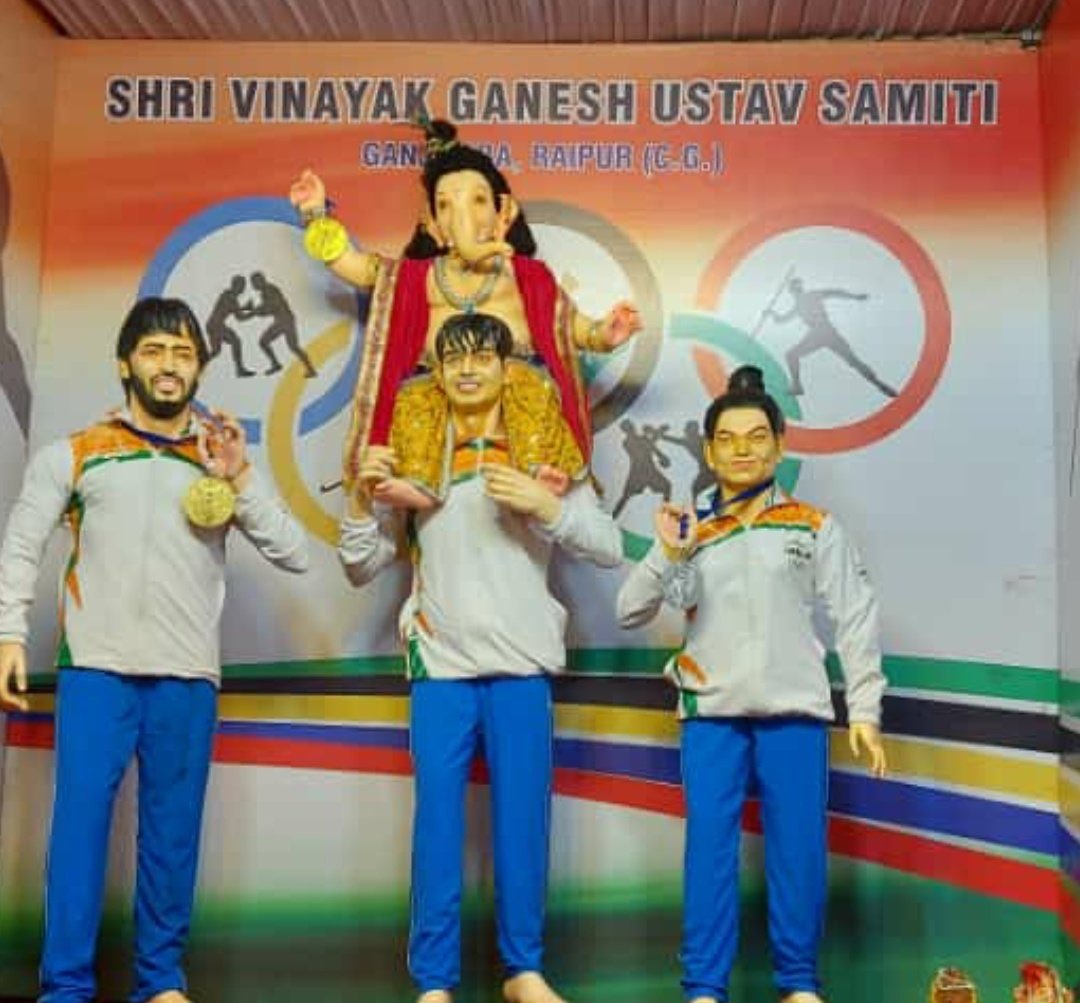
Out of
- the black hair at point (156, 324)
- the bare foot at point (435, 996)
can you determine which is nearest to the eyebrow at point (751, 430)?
the black hair at point (156, 324)

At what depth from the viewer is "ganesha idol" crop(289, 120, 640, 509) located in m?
3.32

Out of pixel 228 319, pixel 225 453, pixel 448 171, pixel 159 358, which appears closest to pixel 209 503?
pixel 225 453

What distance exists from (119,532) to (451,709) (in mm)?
809

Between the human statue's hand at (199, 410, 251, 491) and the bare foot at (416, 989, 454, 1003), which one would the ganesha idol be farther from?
the bare foot at (416, 989, 454, 1003)

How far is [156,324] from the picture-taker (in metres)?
3.03

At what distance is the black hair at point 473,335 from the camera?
306 centimetres

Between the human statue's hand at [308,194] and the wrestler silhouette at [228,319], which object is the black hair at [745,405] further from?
the wrestler silhouette at [228,319]

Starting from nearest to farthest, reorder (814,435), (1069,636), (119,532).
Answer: (119,532) → (1069,636) → (814,435)

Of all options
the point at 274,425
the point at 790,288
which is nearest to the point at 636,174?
the point at 790,288

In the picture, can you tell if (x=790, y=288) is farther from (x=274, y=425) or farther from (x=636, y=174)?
(x=274, y=425)

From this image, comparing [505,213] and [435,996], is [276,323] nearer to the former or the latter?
[505,213]

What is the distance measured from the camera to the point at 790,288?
3648mm

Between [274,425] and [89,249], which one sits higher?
[89,249]

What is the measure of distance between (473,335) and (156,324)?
0.69 metres
